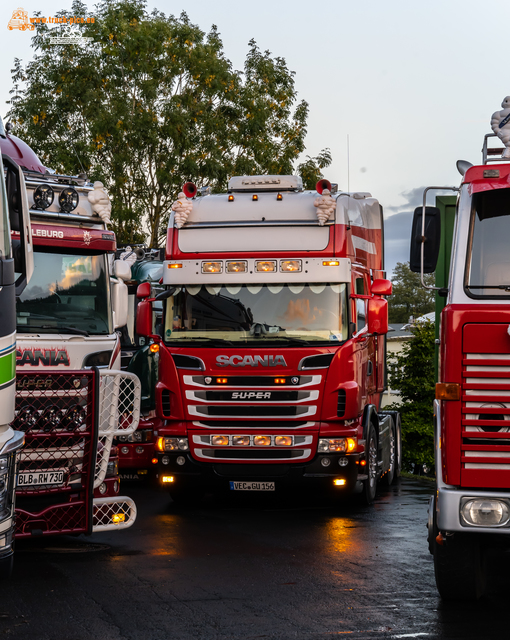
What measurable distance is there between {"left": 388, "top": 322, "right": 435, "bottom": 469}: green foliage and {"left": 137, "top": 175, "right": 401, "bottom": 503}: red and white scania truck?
1337 cm

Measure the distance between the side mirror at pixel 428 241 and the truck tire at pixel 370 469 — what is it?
16.8 feet

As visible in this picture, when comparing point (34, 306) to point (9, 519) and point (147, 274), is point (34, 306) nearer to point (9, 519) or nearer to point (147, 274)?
point (9, 519)

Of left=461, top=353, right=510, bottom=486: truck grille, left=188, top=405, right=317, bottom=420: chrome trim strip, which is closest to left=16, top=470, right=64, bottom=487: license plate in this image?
left=188, top=405, right=317, bottom=420: chrome trim strip

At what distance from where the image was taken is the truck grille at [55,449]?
801cm

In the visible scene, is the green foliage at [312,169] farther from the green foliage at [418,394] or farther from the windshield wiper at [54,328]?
the windshield wiper at [54,328]

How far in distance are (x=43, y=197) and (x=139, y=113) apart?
50.6 ft

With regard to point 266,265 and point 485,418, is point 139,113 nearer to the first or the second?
point 266,265

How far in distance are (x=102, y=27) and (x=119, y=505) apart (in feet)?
64.1

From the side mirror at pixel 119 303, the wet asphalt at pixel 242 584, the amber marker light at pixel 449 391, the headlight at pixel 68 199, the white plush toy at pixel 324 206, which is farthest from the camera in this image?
the white plush toy at pixel 324 206

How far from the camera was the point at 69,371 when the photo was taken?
8.20 metres

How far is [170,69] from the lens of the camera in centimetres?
2556

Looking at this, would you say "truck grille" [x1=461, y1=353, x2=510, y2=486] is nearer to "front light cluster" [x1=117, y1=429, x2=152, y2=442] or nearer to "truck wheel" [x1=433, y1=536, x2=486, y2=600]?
"truck wheel" [x1=433, y1=536, x2=486, y2=600]

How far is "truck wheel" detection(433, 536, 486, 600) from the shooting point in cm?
657

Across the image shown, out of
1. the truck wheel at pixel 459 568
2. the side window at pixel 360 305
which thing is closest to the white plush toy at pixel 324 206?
the side window at pixel 360 305
